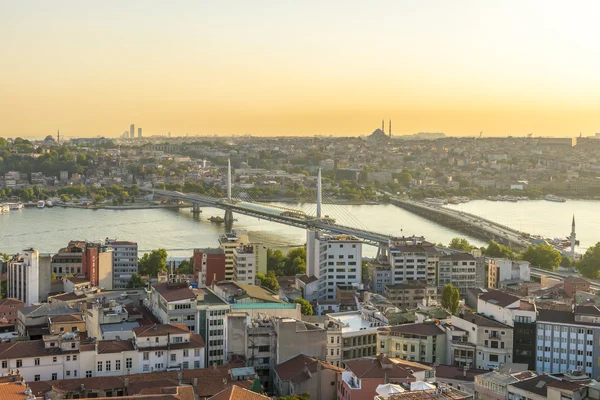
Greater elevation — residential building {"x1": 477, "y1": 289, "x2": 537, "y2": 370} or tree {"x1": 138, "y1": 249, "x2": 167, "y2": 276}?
residential building {"x1": 477, "y1": 289, "x2": 537, "y2": 370}

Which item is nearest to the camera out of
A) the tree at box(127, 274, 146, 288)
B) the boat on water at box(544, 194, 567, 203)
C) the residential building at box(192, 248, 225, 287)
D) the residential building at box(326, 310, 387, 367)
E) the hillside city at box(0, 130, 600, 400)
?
the hillside city at box(0, 130, 600, 400)

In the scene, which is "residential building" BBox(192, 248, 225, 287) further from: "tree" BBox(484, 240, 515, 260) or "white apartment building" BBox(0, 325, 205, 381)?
"tree" BBox(484, 240, 515, 260)

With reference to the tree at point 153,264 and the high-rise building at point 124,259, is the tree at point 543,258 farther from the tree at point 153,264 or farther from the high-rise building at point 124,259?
the high-rise building at point 124,259

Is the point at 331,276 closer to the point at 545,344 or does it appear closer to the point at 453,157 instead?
the point at 545,344

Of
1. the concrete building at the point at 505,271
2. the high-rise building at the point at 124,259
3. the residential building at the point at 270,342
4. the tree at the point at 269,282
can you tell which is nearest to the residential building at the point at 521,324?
the residential building at the point at 270,342

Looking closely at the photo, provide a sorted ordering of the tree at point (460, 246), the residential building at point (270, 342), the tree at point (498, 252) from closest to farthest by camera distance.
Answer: the residential building at point (270, 342) → the tree at point (498, 252) → the tree at point (460, 246)

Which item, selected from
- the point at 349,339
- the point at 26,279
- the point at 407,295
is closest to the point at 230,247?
the point at 407,295

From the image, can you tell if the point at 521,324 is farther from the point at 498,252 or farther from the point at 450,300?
the point at 498,252

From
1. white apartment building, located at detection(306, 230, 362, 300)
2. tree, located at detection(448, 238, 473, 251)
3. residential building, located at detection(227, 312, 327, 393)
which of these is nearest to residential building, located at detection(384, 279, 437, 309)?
white apartment building, located at detection(306, 230, 362, 300)
